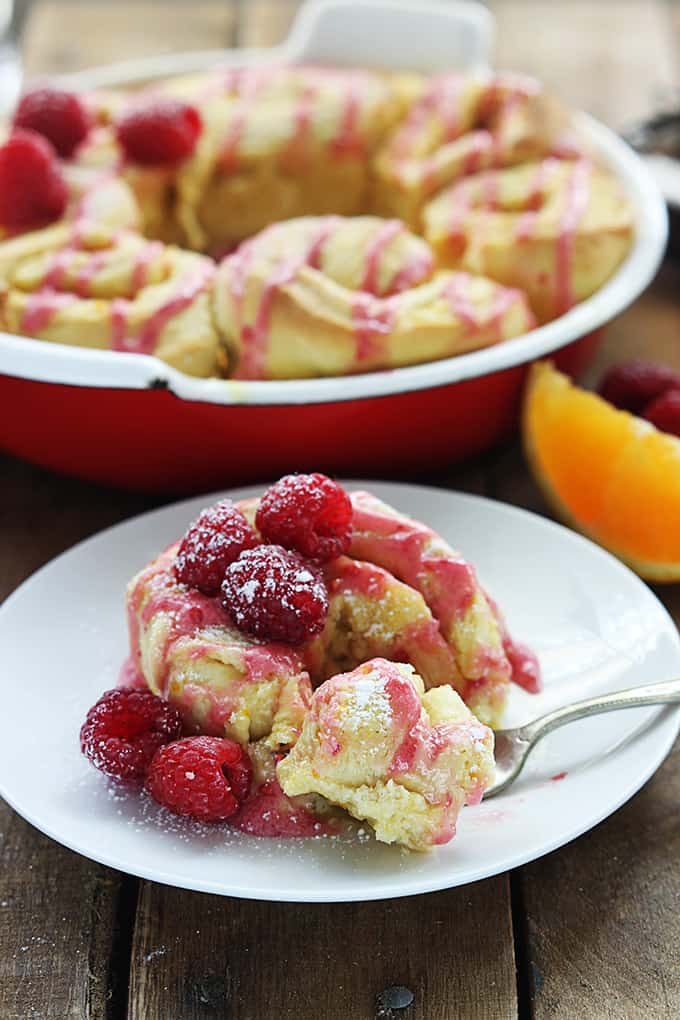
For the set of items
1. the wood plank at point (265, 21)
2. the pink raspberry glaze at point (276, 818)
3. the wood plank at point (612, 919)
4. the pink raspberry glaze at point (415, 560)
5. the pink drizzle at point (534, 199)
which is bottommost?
the wood plank at point (612, 919)

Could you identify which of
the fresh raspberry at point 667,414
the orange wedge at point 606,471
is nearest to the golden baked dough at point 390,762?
the orange wedge at point 606,471

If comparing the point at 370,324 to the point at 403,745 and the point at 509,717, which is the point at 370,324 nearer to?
the point at 509,717

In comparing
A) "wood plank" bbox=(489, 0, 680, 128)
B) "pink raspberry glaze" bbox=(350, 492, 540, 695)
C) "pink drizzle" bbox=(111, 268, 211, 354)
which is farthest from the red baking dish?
"wood plank" bbox=(489, 0, 680, 128)

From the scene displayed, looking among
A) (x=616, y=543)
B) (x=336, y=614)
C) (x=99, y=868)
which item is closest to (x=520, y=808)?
(x=336, y=614)

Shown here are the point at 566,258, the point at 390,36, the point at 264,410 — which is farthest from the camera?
the point at 390,36

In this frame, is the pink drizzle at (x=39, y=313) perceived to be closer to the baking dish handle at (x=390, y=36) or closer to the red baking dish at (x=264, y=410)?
the red baking dish at (x=264, y=410)

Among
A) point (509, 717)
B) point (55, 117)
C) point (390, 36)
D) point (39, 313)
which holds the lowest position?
point (509, 717)

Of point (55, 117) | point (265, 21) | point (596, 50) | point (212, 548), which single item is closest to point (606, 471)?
point (212, 548)
